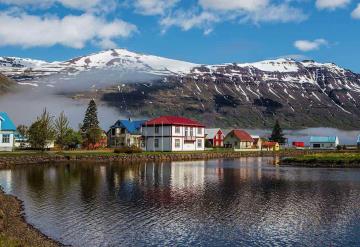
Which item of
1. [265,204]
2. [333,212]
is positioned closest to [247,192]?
[265,204]

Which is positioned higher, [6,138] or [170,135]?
[170,135]

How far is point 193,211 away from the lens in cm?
3189

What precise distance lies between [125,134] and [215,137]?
45.9 meters

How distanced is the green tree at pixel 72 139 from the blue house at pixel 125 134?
15.3m

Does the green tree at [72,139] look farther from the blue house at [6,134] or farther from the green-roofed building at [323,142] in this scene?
the green-roofed building at [323,142]

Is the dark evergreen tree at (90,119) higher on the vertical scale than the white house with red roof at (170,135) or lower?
higher

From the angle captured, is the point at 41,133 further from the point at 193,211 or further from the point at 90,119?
the point at 193,211

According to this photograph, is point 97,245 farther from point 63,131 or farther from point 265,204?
point 63,131

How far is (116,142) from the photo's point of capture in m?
134

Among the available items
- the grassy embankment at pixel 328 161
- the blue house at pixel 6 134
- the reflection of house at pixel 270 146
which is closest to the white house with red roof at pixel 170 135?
the blue house at pixel 6 134

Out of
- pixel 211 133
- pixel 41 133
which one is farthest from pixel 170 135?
pixel 211 133

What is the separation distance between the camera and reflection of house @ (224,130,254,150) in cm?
16012

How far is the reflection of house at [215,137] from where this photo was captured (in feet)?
550

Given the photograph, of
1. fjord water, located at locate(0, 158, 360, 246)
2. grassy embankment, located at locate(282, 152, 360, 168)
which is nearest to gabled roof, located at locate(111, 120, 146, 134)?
grassy embankment, located at locate(282, 152, 360, 168)
